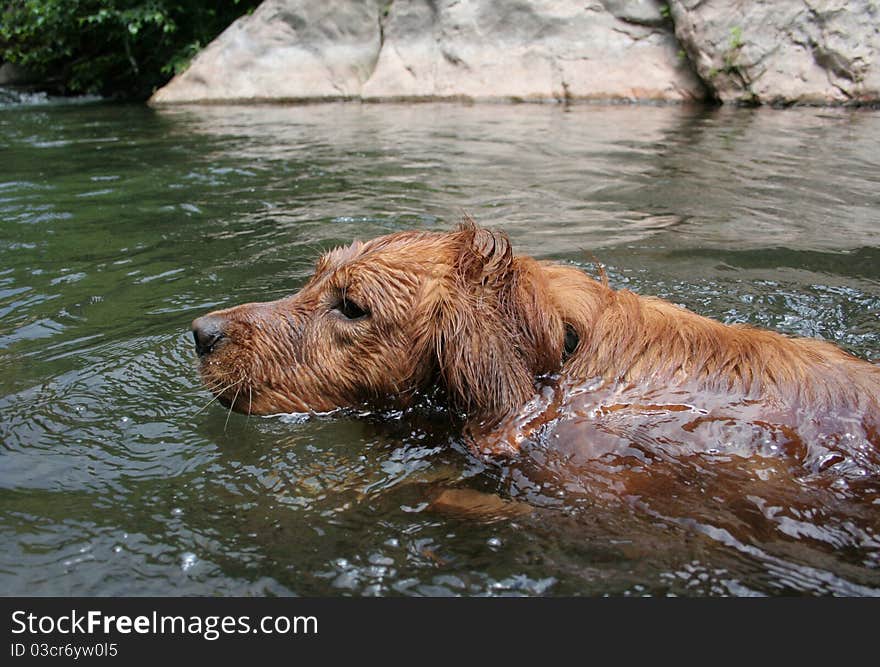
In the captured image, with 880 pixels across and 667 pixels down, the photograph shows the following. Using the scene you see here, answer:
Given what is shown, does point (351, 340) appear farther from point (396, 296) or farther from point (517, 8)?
point (517, 8)

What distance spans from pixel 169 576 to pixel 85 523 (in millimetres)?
646

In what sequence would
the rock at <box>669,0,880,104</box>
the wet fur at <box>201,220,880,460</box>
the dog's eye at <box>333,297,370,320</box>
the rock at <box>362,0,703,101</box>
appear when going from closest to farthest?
the wet fur at <box>201,220,880,460</box>, the dog's eye at <box>333,297,370,320</box>, the rock at <box>669,0,880,104</box>, the rock at <box>362,0,703,101</box>

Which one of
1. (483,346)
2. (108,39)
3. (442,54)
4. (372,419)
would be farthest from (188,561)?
(108,39)

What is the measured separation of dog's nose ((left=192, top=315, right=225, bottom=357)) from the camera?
450 centimetres

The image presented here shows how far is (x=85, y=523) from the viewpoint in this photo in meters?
3.77

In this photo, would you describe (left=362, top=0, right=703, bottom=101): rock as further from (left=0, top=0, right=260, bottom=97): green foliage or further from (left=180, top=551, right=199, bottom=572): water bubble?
(left=180, top=551, right=199, bottom=572): water bubble

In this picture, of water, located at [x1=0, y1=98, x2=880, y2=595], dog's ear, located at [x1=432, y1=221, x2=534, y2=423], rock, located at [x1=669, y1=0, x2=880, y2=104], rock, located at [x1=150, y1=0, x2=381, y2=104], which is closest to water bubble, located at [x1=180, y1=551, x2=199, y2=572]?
water, located at [x1=0, y1=98, x2=880, y2=595]

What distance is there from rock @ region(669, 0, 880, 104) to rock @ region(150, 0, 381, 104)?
8.36 metres

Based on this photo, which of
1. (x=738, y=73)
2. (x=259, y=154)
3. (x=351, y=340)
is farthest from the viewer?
(x=738, y=73)

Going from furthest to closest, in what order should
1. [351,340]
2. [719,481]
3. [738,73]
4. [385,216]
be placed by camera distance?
[738,73] < [385,216] < [351,340] < [719,481]

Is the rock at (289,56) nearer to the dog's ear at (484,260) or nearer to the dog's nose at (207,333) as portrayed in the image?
the dog's nose at (207,333)

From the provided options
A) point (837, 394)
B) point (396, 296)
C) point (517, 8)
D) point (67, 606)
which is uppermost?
point (517, 8)

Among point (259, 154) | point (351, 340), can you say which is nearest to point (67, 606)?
point (351, 340)

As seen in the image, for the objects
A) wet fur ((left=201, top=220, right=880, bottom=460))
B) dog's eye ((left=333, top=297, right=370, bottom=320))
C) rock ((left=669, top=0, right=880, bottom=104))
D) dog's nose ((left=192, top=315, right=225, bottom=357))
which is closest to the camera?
wet fur ((left=201, top=220, right=880, bottom=460))
